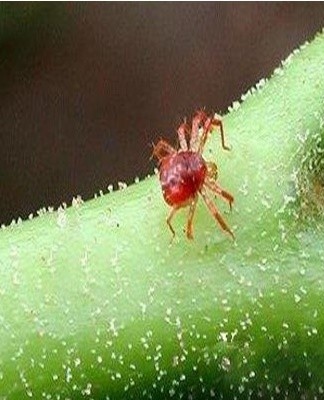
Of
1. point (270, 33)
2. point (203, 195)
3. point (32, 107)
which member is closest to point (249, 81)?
point (270, 33)

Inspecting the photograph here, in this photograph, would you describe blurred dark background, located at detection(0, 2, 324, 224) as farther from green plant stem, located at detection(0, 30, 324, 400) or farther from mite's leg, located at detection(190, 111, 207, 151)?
green plant stem, located at detection(0, 30, 324, 400)

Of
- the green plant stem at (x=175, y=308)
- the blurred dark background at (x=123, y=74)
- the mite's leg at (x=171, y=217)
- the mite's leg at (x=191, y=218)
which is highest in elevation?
the mite's leg at (x=171, y=217)

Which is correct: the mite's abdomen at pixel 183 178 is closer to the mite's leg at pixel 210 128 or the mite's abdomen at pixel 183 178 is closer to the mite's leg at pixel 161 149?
the mite's leg at pixel 210 128

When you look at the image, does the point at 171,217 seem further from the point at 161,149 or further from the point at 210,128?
the point at 161,149

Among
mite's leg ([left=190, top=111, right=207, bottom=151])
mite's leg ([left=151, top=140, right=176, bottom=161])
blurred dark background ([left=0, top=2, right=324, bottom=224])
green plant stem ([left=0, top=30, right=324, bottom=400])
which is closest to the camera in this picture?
green plant stem ([left=0, top=30, right=324, bottom=400])

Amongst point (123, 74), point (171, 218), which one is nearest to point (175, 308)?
point (171, 218)

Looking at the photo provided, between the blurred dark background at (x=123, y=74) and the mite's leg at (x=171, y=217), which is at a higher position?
the mite's leg at (x=171, y=217)

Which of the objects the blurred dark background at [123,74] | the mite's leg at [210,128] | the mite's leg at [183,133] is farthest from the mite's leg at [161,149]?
the blurred dark background at [123,74]

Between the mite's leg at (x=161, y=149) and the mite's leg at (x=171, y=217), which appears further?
the mite's leg at (x=161, y=149)

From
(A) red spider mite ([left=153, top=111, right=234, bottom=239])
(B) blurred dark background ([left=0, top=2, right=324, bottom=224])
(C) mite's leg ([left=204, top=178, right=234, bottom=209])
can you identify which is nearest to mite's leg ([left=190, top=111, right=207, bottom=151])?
(A) red spider mite ([left=153, top=111, right=234, bottom=239])
